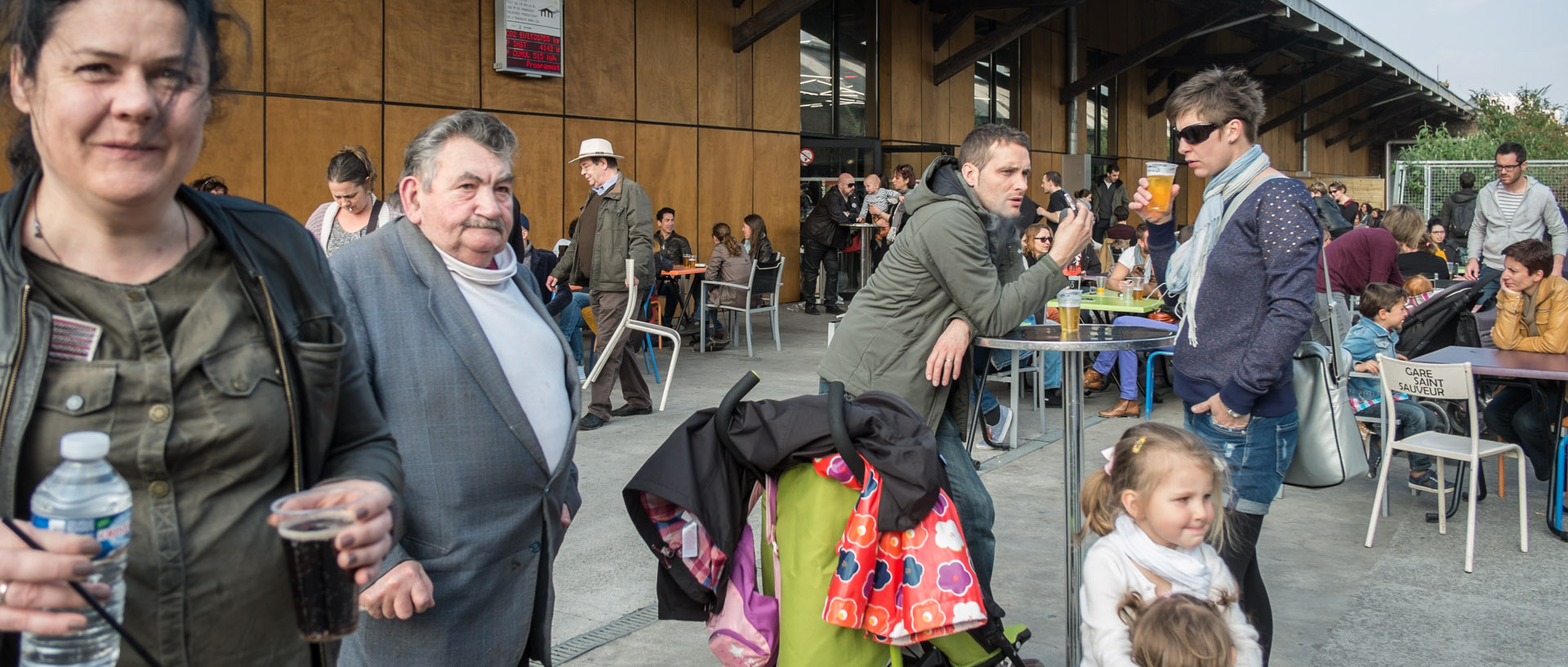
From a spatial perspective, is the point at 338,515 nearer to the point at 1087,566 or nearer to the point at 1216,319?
the point at 1087,566

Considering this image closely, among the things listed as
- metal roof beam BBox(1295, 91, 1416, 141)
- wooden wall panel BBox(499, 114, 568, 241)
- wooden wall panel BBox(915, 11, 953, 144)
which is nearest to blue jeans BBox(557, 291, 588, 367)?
wooden wall panel BBox(499, 114, 568, 241)

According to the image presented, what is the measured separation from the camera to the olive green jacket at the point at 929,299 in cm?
311

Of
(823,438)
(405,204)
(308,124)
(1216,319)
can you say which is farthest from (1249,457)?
(308,124)

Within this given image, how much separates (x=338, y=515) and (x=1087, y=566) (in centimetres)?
177

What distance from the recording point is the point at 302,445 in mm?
1369

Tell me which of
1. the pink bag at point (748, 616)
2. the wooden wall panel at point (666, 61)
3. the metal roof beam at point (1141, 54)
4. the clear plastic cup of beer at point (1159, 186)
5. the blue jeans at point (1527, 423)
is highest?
the metal roof beam at point (1141, 54)

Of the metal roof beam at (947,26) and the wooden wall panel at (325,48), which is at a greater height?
the metal roof beam at (947,26)

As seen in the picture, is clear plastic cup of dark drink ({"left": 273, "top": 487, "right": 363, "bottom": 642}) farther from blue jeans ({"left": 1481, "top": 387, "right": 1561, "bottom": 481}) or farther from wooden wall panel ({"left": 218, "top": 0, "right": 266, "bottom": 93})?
Answer: blue jeans ({"left": 1481, "top": 387, "right": 1561, "bottom": 481})

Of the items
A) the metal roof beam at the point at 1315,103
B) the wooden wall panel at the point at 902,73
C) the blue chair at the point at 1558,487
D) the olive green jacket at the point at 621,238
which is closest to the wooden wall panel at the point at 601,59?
the olive green jacket at the point at 621,238

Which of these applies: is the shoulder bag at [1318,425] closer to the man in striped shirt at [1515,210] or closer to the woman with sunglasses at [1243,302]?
the woman with sunglasses at [1243,302]

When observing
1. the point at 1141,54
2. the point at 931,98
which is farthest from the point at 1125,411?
the point at 1141,54

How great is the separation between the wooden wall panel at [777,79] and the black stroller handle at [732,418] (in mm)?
11542

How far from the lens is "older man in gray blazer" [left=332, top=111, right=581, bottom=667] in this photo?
80.7 inches

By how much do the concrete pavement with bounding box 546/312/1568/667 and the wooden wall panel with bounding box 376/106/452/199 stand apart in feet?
15.8
